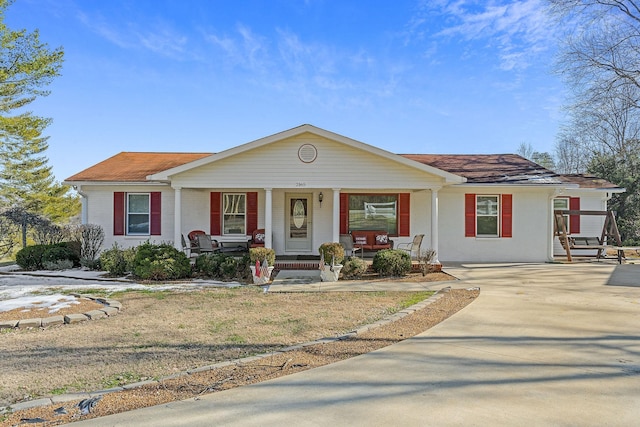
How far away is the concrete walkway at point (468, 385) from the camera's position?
10.2 feet

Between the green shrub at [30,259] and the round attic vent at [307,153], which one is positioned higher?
the round attic vent at [307,153]

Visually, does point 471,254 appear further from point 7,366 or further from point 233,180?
point 7,366

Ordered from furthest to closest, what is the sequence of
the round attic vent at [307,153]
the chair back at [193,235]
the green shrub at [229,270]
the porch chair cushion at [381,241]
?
the porch chair cushion at [381,241] < the chair back at [193,235] < the round attic vent at [307,153] < the green shrub at [229,270]

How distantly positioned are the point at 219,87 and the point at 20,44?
442 inches

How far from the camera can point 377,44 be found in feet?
48.6

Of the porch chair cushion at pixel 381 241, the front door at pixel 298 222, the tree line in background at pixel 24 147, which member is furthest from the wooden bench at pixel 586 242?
the tree line in background at pixel 24 147

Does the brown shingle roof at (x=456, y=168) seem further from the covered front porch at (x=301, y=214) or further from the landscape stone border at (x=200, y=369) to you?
the landscape stone border at (x=200, y=369)

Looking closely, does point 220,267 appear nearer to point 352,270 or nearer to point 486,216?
point 352,270

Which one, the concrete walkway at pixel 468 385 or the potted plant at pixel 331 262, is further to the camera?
the potted plant at pixel 331 262

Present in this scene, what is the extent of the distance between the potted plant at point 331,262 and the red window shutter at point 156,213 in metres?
6.52

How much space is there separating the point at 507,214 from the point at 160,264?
11191 mm

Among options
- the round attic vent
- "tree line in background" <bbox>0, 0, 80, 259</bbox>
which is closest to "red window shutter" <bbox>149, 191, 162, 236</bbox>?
"tree line in background" <bbox>0, 0, 80, 259</bbox>

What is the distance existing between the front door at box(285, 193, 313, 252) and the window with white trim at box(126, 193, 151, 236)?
4.78m

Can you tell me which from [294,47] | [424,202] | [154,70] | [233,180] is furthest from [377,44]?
[154,70]
